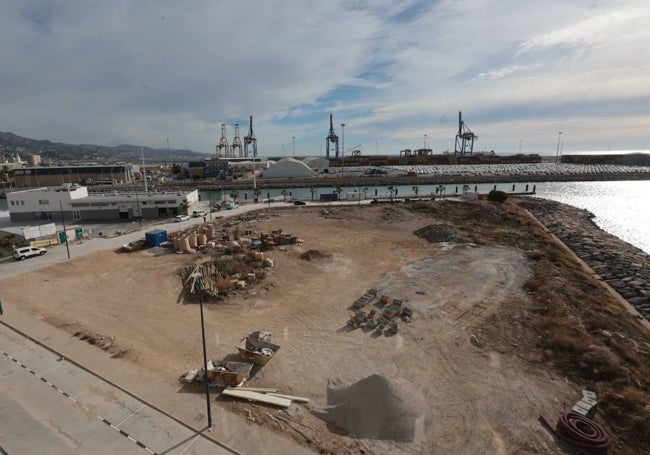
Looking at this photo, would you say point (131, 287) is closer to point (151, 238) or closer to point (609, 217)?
point (151, 238)

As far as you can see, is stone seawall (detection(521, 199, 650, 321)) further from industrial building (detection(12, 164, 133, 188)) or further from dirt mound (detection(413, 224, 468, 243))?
industrial building (detection(12, 164, 133, 188))

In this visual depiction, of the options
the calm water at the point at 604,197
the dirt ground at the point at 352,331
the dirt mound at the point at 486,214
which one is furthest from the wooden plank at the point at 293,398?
the calm water at the point at 604,197

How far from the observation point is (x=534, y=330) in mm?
14773

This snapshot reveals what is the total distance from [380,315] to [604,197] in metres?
68.3

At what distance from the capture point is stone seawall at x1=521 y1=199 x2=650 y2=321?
2022 cm

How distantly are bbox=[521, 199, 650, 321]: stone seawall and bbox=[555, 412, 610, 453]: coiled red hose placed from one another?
1279 centimetres

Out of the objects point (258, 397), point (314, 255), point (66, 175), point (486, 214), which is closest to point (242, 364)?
point (258, 397)

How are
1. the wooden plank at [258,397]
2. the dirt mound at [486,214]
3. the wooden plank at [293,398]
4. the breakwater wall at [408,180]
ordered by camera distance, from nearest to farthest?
1. the wooden plank at [258,397]
2. the wooden plank at [293,398]
3. the dirt mound at [486,214]
4. the breakwater wall at [408,180]

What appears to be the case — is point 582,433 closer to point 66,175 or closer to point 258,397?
point 258,397

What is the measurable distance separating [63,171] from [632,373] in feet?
339

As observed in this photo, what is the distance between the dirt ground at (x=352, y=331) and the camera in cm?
985

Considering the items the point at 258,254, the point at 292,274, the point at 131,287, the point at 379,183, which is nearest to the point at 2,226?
the point at 131,287

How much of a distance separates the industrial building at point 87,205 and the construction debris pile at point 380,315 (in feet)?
103

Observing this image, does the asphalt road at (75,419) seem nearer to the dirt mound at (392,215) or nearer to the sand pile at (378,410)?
the sand pile at (378,410)
